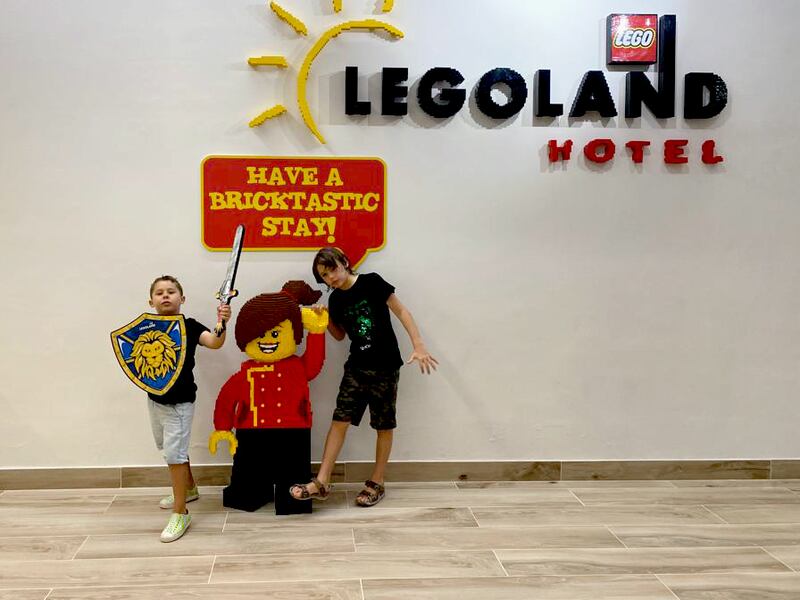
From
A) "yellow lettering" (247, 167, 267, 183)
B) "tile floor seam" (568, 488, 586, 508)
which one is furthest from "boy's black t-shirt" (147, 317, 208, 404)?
"tile floor seam" (568, 488, 586, 508)

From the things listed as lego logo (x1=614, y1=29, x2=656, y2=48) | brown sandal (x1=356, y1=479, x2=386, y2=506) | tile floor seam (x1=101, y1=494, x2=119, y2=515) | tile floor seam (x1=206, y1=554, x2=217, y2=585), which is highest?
lego logo (x1=614, y1=29, x2=656, y2=48)

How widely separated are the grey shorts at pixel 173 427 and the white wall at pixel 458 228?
415 millimetres

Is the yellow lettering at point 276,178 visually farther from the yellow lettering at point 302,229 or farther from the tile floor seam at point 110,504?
the tile floor seam at point 110,504

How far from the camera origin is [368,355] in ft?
10.9

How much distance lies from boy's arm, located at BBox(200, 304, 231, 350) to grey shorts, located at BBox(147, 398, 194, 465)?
26 centimetres

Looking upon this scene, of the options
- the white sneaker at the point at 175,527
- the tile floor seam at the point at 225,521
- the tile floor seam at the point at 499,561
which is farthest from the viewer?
the tile floor seam at the point at 225,521

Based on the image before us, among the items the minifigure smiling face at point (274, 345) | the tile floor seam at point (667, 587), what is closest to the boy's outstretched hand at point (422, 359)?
the minifigure smiling face at point (274, 345)

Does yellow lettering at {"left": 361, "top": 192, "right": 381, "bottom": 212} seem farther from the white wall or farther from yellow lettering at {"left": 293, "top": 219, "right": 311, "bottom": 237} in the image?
yellow lettering at {"left": 293, "top": 219, "right": 311, "bottom": 237}

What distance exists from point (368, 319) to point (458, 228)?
62 cm

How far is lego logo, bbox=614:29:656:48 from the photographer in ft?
11.5

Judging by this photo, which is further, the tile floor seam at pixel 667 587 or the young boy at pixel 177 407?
the young boy at pixel 177 407

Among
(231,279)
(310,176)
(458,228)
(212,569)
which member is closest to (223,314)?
(231,279)

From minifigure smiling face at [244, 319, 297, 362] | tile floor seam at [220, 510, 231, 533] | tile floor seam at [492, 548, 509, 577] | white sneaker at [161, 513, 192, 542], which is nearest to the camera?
tile floor seam at [492, 548, 509, 577]

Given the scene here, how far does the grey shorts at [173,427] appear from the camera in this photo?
2.97m
